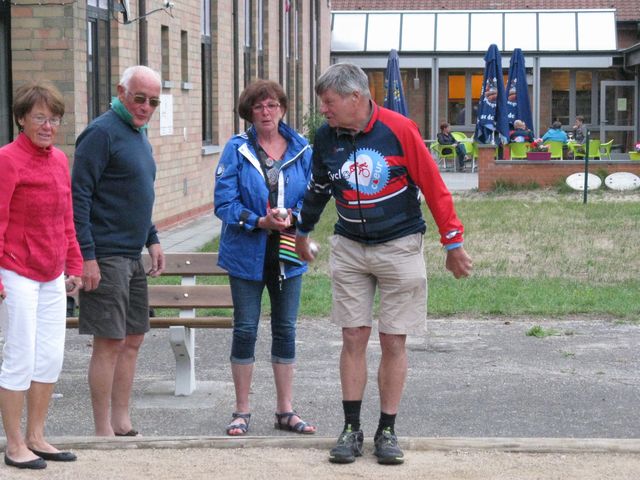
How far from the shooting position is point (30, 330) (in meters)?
5.20

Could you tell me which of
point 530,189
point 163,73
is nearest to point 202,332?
point 163,73

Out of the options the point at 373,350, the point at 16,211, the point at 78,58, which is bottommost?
the point at 373,350

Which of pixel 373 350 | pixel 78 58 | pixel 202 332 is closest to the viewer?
pixel 373 350

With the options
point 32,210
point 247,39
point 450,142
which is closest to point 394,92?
point 247,39

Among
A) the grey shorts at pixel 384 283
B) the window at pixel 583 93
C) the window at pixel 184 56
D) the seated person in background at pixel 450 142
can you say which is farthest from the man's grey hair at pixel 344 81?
the window at pixel 583 93

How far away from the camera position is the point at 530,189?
2486 centimetres

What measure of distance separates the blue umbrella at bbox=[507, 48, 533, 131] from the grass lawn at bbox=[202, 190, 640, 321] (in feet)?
23.5

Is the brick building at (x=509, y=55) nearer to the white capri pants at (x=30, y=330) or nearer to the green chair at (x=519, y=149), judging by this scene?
the green chair at (x=519, y=149)

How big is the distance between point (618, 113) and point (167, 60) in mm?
29800

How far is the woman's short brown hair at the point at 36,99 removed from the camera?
522 cm

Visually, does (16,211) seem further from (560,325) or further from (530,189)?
(530,189)

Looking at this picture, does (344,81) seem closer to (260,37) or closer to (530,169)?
(530,169)

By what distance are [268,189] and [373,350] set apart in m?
2.80

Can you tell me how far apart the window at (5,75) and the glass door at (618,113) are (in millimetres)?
34121
